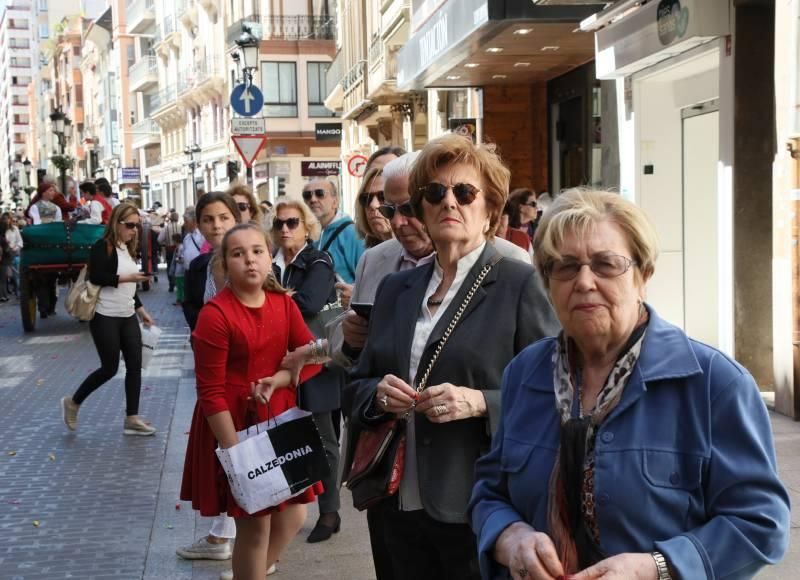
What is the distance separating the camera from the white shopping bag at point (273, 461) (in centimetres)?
480

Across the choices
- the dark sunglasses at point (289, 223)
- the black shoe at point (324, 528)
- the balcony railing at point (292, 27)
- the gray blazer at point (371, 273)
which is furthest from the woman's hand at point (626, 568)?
the balcony railing at point (292, 27)

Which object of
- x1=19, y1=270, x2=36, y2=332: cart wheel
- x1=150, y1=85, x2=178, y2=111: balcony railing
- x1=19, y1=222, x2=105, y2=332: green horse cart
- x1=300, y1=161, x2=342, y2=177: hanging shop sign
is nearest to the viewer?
x1=19, y1=222, x2=105, y2=332: green horse cart

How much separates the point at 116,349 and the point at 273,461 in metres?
5.22

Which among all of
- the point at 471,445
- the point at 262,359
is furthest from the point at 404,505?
the point at 262,359

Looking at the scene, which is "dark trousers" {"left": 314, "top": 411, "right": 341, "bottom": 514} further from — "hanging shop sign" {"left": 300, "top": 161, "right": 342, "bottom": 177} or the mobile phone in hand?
"hanging shop sign" {"left": 300, "top": 161, "right": 342, "bottom": 177}

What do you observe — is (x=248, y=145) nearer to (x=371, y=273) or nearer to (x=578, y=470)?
(x=371, y=273)

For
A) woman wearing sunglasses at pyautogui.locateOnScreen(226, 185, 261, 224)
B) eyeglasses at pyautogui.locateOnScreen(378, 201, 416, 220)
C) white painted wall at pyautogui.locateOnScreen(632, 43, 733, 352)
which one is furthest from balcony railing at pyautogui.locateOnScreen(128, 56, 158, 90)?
eyeglasses at pyautogui.locateOnScreen(378, 201, 416, 220)

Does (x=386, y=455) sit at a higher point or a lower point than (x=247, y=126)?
lower

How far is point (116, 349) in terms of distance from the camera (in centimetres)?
977

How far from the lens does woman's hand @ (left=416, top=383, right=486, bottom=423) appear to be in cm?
319

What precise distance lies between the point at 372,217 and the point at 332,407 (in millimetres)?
1099

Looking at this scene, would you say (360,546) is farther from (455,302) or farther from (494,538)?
(494,538)

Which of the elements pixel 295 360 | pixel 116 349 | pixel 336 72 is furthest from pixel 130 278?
pixel 336 72

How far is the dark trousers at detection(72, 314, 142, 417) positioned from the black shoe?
3612 millimetres
